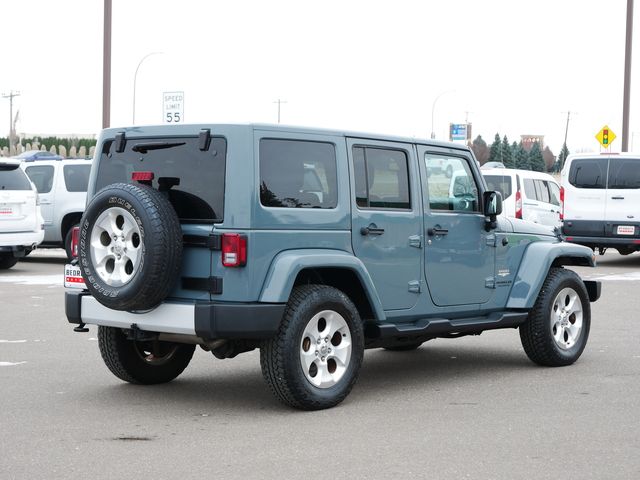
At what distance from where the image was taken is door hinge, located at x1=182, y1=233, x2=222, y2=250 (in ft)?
23.3

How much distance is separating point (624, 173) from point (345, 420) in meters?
16.5

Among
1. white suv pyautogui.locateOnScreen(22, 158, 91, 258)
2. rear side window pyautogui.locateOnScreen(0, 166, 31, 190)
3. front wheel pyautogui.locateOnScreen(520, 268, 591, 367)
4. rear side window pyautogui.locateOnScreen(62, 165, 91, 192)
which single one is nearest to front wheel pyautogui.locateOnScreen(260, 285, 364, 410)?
front wheel pyautogui.locateOnScreen(520, 268, 591, 367)

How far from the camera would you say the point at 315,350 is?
24.3 ft

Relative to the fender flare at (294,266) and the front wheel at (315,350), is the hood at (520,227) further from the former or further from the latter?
the front wheel at (315,350)

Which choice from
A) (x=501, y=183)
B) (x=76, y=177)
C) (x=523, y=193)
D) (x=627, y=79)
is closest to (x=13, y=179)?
(x=76, y=177)

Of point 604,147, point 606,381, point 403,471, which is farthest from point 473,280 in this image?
point 604,147

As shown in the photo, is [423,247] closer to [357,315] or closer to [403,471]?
[357,315]

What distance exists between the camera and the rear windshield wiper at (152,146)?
751 centimetres

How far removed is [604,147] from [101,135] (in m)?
30.3

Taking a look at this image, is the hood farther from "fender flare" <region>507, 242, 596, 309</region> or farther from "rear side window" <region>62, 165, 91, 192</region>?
"rear side window" <region>62, 165, 91, 192</region>

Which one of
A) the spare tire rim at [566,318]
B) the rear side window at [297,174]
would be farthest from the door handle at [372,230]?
the spare tire rim at [566,318]

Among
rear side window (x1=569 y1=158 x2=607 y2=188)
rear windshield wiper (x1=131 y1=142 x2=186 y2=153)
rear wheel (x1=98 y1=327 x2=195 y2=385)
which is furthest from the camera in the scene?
rear side window (x1=569 y1=158 x2=607 y2=188)

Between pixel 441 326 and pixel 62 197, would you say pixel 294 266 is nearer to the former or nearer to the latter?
pixel 441 326

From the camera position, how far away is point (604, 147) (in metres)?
36.2
